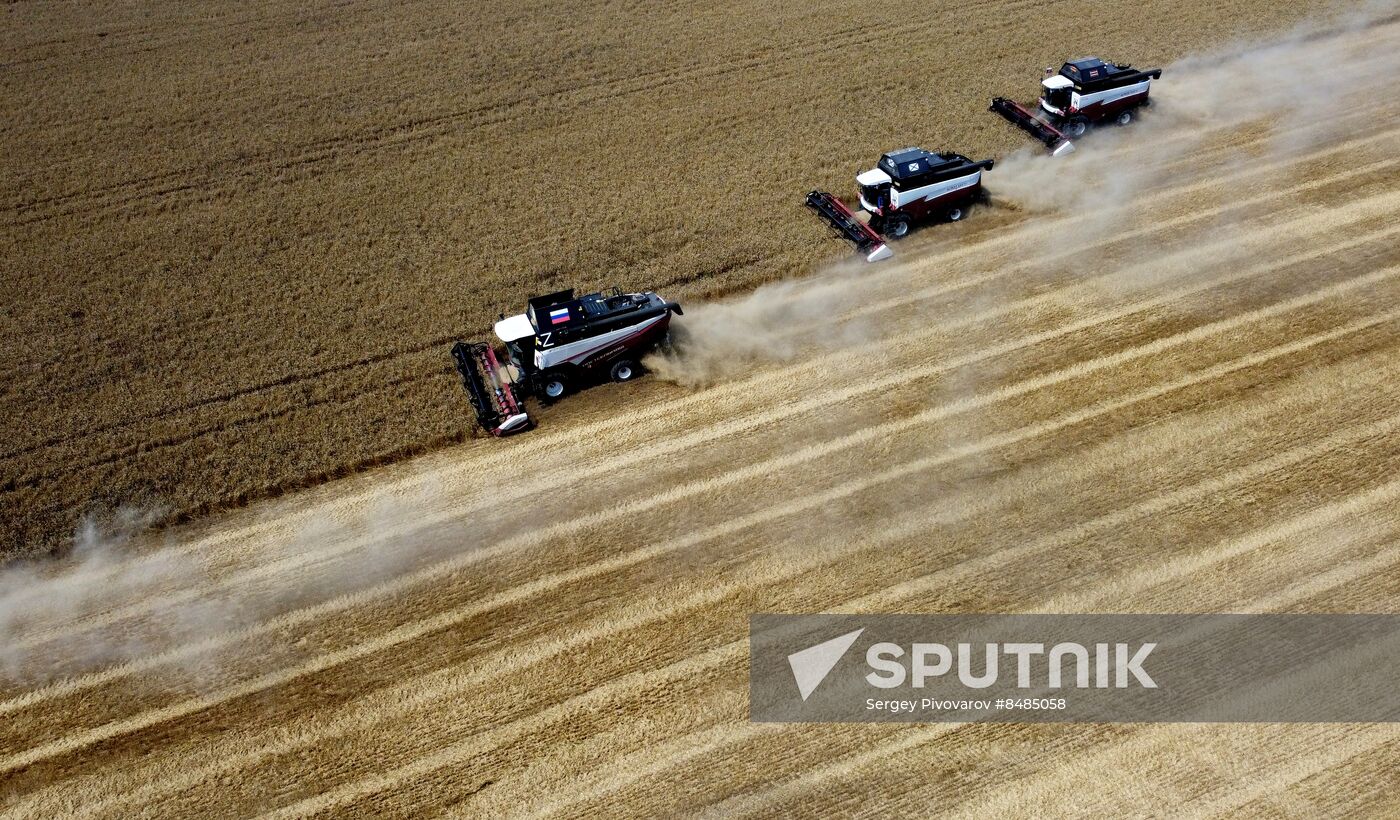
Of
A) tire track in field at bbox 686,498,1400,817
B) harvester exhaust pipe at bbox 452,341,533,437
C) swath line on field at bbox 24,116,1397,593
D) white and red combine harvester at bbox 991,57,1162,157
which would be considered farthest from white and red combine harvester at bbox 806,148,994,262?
tire track in field at bbox 686,498,1400,817

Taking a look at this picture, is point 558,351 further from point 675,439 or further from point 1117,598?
point 1117,598

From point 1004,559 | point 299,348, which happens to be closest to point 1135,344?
point 1004,559

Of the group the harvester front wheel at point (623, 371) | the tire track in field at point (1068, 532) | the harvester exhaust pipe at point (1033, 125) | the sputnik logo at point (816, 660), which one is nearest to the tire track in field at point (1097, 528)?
the tire track in field at point (1068, 532)

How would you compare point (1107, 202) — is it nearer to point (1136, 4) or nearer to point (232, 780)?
point (1136, 4)

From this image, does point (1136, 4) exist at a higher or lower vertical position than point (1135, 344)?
higher

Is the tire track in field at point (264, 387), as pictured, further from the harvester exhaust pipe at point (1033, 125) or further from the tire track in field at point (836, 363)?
the harvester exhaust pipe at point (1033, 125)

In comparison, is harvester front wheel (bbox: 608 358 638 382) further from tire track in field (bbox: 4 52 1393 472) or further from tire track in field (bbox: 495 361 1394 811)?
tire track in field (bbox: 495 361 1394 811)
